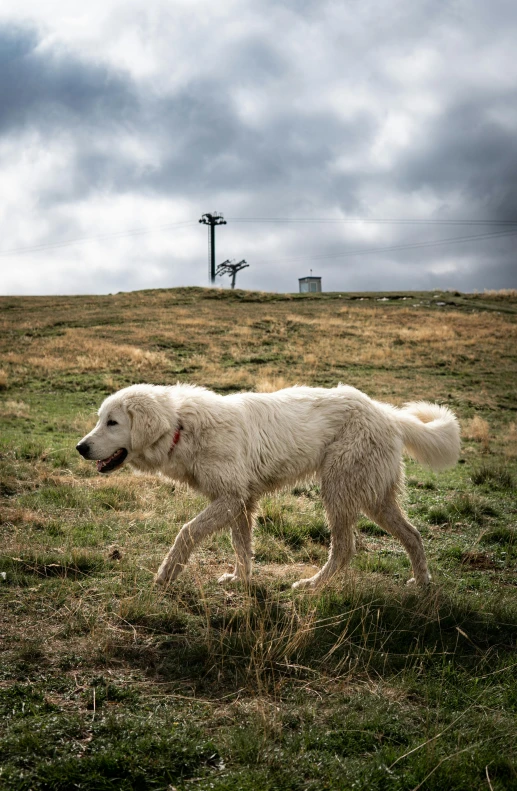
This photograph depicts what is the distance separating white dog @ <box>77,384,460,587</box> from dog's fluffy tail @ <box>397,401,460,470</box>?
0.01 m

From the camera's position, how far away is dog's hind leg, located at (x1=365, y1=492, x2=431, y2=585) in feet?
19.1

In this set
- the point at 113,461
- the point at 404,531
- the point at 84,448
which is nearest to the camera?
the point at 84,448

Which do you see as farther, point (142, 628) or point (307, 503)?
point (307, 503)

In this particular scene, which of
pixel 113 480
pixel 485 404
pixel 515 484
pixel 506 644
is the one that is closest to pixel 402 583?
pixel 506 644

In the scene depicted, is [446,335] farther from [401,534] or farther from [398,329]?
[401,534]

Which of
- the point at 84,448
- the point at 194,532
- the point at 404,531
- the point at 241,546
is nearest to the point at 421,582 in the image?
the point at 404,531

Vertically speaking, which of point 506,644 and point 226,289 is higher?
point 226,289

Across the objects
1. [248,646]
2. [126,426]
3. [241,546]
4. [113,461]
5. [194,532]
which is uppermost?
[126,426]

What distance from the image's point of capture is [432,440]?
6.22m

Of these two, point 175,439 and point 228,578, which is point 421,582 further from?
point 175,439

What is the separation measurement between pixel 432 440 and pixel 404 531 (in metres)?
0.94

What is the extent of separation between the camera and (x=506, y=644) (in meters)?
4.70

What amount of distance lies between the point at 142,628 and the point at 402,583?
2.57 metres

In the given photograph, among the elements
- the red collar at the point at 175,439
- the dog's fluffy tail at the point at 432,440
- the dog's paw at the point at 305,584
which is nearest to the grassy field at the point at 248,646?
the dog's paw at the point at 305,584
